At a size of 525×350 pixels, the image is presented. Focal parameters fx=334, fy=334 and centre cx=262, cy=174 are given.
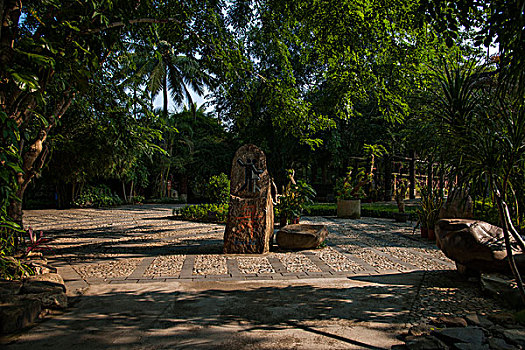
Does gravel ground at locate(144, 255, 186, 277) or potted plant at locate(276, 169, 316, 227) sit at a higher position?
potted plant at locate(276, 169, 316, 227)

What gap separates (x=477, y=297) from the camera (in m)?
3.72

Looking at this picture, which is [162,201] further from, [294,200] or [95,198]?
[294,200]

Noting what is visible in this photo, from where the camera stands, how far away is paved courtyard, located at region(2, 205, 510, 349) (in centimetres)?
277

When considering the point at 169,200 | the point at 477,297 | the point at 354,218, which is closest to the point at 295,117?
the point at 477,297

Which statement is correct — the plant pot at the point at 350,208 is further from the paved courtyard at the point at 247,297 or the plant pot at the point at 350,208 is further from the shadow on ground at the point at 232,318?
the shadow on ground at the point at 232,318

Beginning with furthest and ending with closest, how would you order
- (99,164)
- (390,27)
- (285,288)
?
(99,164) < (390,27) < (285,288)

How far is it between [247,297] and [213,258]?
2109mm

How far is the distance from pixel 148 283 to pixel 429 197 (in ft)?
22.4

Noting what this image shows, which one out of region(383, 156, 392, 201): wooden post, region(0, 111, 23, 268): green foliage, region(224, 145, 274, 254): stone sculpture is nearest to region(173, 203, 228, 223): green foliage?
region(224, 145, 274, 254): stone sculpture

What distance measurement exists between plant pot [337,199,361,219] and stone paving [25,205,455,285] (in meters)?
4.01

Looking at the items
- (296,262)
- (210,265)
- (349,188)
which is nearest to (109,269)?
(210,265)

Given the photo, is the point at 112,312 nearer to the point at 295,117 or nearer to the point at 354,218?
the point at 295,117

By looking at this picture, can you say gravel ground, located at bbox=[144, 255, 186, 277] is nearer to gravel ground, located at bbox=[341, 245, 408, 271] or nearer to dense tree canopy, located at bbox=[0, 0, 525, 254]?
dense tree canopy, located at bbox=[0, 0, 525, 254]

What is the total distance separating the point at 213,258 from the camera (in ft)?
19.0
